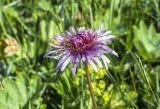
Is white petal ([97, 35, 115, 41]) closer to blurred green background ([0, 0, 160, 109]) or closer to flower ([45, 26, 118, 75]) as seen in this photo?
flower ([45, 26, 118, 75])

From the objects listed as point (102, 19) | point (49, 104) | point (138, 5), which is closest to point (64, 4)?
point (102, 19)

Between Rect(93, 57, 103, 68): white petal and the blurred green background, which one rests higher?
the blurred green background

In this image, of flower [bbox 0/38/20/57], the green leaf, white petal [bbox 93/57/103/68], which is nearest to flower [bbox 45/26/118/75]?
white petal [bbox 93/57/103/68]

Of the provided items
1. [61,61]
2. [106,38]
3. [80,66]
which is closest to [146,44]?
[80,66]

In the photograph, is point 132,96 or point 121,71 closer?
point 132,96

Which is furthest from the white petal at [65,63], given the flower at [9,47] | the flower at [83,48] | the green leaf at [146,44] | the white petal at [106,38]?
the flower at [9,47]

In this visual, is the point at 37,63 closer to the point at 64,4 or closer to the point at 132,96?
the point at 64,4
